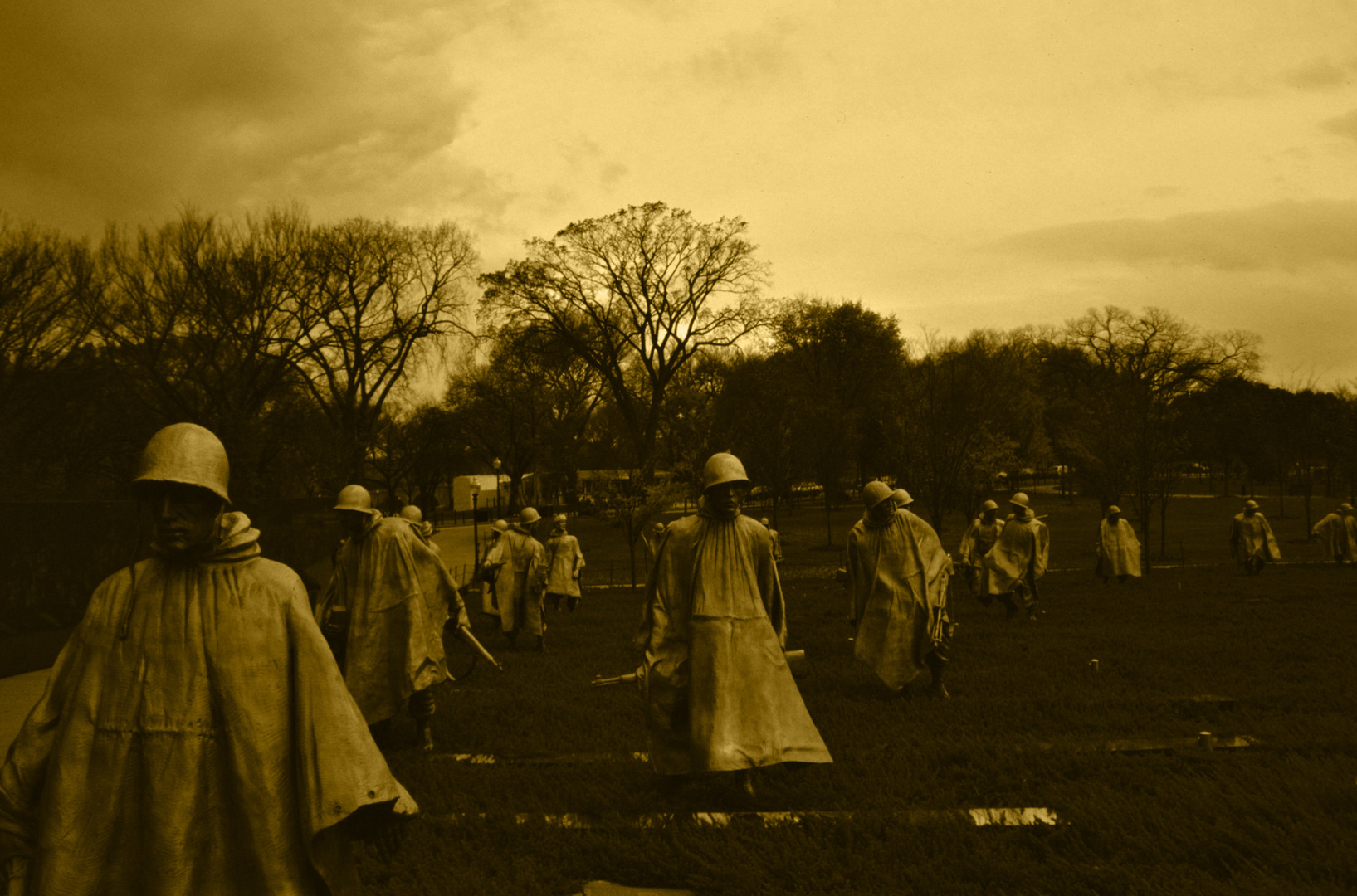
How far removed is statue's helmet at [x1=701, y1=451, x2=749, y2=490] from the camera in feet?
22.6

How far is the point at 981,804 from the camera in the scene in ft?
20.8

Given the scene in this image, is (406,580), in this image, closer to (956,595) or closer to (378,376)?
(956,595)

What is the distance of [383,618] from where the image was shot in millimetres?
8391

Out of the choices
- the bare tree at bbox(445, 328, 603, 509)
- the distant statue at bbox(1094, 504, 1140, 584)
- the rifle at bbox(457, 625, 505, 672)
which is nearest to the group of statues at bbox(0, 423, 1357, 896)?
the rifle at bbox(457, 625, 505, 672)

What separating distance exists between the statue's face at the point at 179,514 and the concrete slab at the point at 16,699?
688cm

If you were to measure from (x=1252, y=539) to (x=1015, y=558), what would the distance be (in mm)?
10716

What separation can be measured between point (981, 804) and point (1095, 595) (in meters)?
15.3

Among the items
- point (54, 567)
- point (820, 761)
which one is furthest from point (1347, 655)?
point (54, 567)

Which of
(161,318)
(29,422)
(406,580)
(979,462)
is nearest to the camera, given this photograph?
(406,580)

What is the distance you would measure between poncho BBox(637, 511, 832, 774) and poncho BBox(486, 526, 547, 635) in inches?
325

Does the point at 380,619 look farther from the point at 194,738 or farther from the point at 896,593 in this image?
the point at 194,738

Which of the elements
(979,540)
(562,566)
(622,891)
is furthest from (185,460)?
(979,540)

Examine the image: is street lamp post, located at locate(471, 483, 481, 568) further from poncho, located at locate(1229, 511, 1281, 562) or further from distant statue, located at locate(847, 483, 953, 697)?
poncho, located at locate(1229, 511, 1281, 562)

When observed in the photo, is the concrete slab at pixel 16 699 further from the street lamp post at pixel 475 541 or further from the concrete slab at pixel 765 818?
the street lamp post at pixel 475 541
